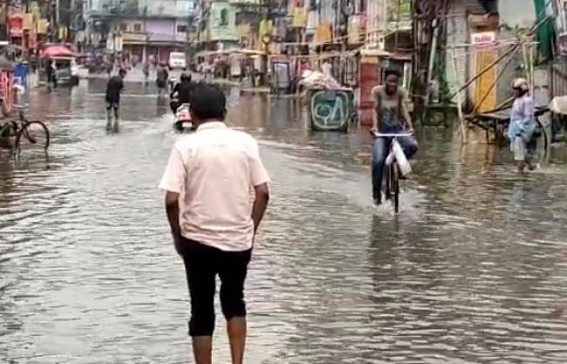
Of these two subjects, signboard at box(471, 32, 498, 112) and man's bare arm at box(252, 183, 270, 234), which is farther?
signboard at box(471, 32, 498, 112)

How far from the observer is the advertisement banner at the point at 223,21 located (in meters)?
139

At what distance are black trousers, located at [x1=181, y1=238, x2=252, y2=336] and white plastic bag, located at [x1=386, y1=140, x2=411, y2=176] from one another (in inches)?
349

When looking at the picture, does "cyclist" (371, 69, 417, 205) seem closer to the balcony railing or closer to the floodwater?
the floodwater

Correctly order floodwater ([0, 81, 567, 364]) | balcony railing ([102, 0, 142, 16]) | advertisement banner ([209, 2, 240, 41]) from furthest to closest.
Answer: balcony railing ([102, 0, 142, 16]) < advertisement banner ([209, 2, 240, 41]) < floodwater ([0, 81, 567, 364])

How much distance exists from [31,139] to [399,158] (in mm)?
13617

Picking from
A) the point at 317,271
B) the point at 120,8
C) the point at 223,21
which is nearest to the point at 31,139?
the point at 317,271

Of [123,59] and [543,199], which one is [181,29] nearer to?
[123,59]

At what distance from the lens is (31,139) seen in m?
28.3

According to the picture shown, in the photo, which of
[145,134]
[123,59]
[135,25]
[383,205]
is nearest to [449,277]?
[383,205]

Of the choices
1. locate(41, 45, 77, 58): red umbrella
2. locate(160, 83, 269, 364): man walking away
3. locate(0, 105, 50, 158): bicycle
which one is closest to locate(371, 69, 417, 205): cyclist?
locate(160, 83, 269, 364): man walking away

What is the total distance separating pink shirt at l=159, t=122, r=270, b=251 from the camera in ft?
24.6

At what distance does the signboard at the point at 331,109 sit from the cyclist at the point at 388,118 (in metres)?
18.6

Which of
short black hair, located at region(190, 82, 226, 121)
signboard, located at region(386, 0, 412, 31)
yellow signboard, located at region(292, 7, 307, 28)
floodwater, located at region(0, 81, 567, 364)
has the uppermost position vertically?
yellow signboard, located at region(292, 7, 307, 28)

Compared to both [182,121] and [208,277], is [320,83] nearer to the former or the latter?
[182,121]
